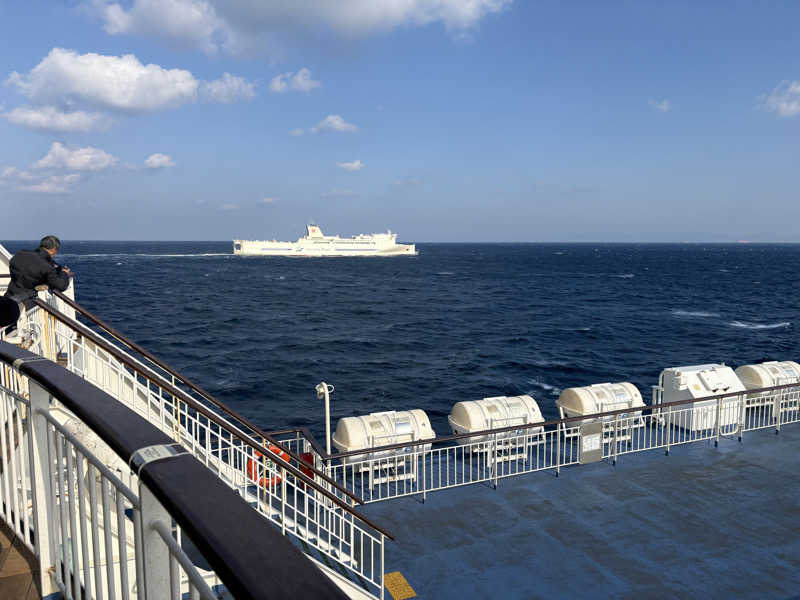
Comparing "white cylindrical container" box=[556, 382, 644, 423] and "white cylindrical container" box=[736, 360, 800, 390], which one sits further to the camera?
"white cylindrical container" box=[736, 360, 800, 390]

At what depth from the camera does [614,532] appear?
875 centimetres

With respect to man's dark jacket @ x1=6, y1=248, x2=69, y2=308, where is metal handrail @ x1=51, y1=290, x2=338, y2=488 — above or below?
below

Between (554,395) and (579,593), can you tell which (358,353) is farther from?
(579,593)

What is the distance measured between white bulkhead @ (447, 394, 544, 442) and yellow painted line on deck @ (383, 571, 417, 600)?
4.42 meters

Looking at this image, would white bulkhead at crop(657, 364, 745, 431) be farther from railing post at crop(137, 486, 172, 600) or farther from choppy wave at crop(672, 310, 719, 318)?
choppy wave at crop(672, 310, 719, 318)

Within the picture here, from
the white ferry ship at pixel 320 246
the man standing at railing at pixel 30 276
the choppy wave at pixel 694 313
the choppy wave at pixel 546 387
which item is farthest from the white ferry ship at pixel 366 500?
the white ferry ship at pixel 320 246

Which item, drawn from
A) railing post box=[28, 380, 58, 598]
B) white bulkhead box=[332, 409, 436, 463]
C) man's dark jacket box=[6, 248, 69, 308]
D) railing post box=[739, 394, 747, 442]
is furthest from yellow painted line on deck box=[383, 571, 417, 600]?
railing post box=[739, 394, 747, 442]

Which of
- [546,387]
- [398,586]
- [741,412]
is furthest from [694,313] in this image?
[398,586]

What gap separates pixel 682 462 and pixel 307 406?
1649 cm

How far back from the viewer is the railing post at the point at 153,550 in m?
1.58

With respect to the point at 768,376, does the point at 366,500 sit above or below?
below

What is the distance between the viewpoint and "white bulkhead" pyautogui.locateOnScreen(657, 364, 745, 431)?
13242 mm

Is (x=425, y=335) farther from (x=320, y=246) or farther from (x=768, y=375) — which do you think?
(x=320, y=246)

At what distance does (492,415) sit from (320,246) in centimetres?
14205
